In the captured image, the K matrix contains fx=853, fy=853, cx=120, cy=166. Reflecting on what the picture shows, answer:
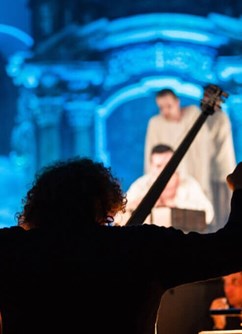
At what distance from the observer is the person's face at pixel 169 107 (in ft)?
21.9

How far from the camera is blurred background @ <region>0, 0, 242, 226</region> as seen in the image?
6637mm

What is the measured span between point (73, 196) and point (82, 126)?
519cm

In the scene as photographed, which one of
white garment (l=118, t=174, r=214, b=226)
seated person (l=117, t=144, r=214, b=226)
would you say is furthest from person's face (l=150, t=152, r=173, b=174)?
white garment (l=118, t=174, r=214, b=226)

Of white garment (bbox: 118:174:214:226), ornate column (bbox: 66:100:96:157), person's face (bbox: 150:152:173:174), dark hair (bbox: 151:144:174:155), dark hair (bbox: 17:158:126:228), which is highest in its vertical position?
ornate column (bbox: 66:100:96:157)

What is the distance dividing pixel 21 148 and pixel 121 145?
0.78 metres

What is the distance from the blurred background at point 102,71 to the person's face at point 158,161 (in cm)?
10

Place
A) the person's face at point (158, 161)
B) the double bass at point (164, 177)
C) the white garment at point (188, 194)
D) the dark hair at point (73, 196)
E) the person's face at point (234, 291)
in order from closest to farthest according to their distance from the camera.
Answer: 1. the dark hair at point (73, 196)
2. the double bass at point (164, 177)
3. the person's face at point (234, 291)
4. the white garment at point (188, 194)
5. the person's face at point (158, 161)

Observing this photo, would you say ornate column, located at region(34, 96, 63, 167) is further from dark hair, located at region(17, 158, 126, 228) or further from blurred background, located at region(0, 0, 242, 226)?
dark hair, located at region(17, 158, 126, 228)

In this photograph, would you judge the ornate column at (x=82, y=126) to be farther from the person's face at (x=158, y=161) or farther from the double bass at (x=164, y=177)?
the double bass at (x=164, y=177)

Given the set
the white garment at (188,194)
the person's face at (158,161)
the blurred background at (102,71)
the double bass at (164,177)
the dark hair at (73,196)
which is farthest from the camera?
the blurred background at (102,71)

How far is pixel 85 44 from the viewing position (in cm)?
678

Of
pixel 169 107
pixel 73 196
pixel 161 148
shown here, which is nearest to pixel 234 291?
pixel 73 196

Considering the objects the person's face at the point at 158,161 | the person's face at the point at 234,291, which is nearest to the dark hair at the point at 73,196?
the person's face at the point at 234,291

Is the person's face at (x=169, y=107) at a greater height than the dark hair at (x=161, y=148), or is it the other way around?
the person's face at (x=169, y=107)
